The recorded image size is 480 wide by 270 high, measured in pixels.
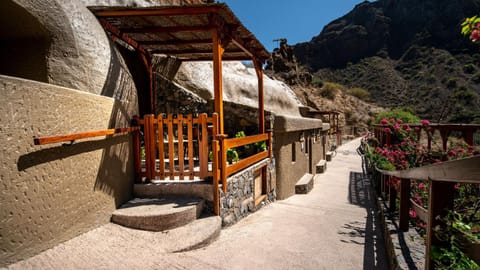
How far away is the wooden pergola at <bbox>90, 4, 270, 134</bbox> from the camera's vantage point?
4949 mm

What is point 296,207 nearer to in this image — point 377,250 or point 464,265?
point 377,250

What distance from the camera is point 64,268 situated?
301 cm

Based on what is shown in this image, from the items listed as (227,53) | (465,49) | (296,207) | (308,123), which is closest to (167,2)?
(227,53)

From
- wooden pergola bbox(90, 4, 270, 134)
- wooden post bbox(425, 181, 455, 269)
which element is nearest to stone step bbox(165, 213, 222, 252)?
wooden pergola bbox(90, 4, 270, 134)

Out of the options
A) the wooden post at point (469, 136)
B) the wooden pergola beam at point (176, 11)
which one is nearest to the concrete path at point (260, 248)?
the wooden post at point (469, 136)

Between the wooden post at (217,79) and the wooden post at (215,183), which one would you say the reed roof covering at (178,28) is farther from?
the wooden post at (215,183)

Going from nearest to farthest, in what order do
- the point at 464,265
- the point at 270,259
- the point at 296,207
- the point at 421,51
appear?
the point at 464,265, the point at 270,259, the point at 296,207, the point at 421,51

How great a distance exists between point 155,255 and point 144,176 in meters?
1.93

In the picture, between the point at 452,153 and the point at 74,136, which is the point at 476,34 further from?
the point at 452,153

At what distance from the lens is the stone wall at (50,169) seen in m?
2.81

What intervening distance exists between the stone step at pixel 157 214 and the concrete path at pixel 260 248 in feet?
0.65

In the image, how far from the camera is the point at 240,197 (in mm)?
6012

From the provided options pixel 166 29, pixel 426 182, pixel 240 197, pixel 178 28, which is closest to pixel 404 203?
pixel 426 182

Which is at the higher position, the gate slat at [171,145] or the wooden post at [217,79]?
the wooden post at [217,79]
